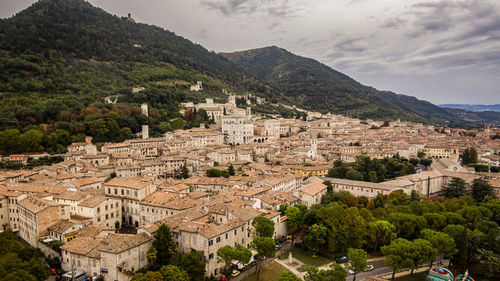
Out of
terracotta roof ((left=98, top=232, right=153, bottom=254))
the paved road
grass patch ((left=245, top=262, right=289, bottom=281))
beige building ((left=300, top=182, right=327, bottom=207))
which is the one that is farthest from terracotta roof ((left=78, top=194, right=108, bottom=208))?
the paved road

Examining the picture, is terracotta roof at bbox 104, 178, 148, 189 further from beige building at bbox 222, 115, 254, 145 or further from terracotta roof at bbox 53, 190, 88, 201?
beige building at bbox 222, 115, 254, 145

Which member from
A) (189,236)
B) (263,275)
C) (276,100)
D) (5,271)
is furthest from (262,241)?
(276,100)

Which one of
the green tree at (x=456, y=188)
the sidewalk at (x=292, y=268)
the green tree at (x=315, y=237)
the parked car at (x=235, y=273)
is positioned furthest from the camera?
the green tree at (x=456, y=188)

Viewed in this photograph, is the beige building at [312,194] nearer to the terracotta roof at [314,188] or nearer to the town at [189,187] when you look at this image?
A: the terracotta roof at [314,188]

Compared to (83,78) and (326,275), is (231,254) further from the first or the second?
(83,78)

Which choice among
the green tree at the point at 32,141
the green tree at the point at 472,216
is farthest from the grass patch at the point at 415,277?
the green tree at the point at 32,141
